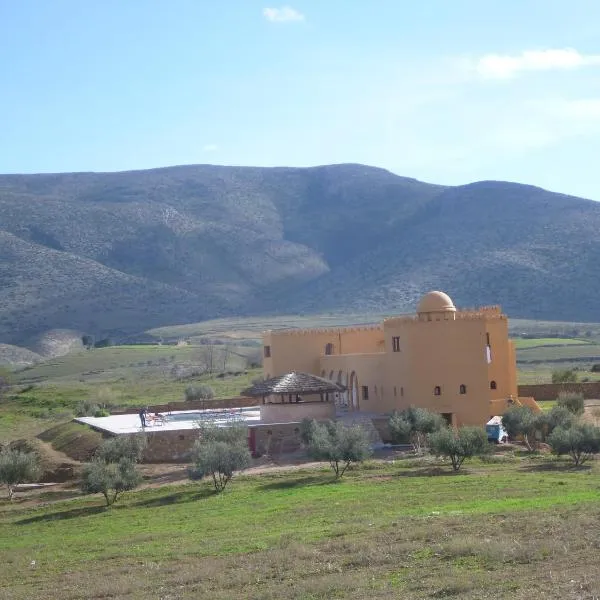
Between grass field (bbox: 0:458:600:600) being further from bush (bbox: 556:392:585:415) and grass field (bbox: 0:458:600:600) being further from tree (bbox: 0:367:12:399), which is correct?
tree (bbox: 0:367:12:399)

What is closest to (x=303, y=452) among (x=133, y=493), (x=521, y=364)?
(x=133, y=493)

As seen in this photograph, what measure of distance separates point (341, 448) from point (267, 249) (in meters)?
120

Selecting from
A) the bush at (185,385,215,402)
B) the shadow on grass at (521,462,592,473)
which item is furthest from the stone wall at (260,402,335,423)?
the bush at (185,385,215,402)

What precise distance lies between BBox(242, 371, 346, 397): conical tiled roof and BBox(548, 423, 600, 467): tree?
1076cm

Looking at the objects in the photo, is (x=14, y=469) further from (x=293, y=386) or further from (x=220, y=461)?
(x=293, y=386)

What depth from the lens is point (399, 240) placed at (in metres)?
147

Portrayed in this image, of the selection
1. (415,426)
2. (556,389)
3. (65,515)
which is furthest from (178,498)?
(556,389)

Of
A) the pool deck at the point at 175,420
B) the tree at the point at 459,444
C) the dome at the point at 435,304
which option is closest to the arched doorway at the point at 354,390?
the pool deck at the point at 175,420

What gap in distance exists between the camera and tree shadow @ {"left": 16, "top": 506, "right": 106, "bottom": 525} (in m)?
25.6

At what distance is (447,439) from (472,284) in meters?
90.9

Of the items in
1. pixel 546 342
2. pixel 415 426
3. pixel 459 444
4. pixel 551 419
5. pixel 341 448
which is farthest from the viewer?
pixel 546 342

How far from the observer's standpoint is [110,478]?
2677 centimetres

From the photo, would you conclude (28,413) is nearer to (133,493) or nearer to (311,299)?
(133,493)

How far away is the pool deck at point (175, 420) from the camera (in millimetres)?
35844
